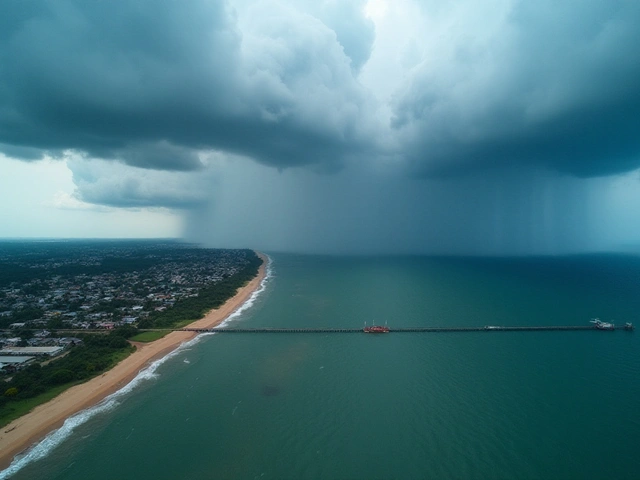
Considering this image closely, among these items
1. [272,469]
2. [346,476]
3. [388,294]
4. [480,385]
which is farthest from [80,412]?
[388,294]

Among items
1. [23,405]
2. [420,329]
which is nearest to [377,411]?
[420,329]

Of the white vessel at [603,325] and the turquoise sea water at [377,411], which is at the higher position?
the white vessel at [603,325]

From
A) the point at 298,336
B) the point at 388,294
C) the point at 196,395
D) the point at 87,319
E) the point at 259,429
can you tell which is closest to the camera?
the point at 259,429

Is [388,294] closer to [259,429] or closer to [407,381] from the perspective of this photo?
[407,381]

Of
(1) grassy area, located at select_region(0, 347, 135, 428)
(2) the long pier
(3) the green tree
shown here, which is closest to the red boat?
(2) the long pier

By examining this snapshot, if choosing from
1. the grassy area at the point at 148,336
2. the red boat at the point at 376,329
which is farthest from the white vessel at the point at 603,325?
the grassy area at the point at 148,336

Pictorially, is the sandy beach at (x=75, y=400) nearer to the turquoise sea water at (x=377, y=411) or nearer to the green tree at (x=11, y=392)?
the turquoise sea water at (x=377, y=411)

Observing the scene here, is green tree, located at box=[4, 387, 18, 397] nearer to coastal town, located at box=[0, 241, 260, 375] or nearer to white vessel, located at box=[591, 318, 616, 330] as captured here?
coastal town, located at box=[0, 241, 260, 375]
